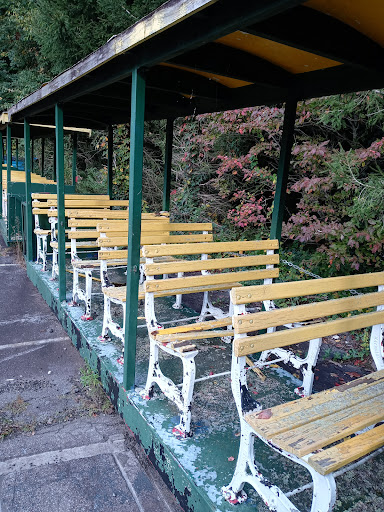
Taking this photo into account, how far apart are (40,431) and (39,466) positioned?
0.39m

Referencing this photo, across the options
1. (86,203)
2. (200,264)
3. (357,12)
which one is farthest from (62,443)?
(86,203)

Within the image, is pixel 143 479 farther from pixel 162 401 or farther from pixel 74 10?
pixel 74 10

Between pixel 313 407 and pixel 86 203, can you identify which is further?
pixel 86 203

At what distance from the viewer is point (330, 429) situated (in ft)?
5.79

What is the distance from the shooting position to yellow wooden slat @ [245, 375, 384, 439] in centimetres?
178

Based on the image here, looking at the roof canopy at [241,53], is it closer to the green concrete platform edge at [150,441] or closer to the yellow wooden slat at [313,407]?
the yellow wooden slat at [313,407]

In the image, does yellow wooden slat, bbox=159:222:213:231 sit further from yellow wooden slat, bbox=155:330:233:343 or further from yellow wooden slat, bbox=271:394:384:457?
yellow wooden slat, bbox=271:394:384:457

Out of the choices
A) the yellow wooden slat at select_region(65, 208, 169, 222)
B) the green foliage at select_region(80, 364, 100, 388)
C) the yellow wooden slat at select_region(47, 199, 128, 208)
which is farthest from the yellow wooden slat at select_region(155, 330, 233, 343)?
the yellow wooden slat at select_region(47, 199, 128, 208)

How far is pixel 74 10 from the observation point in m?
11.3

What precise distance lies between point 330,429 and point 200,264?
158 cm

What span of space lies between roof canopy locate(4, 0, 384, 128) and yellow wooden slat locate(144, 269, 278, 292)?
55.9 inches

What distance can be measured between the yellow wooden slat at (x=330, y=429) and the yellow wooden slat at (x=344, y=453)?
39 millimetres

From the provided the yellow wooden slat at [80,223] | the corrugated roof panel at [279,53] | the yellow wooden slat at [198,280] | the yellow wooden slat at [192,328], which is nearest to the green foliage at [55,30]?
the yellow wooden slat at [80,223]

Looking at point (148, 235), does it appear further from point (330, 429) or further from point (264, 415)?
point (330, 429)
